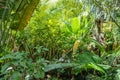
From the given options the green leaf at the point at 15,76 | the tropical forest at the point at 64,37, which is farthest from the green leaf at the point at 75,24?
the green leaf at the point at 15,76

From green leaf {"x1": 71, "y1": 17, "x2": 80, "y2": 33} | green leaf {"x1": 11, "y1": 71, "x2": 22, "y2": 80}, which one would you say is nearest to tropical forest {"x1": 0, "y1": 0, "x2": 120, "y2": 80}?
green leaf {"x1": 71, "y1": 17, "x2": 80, "y2": 33}

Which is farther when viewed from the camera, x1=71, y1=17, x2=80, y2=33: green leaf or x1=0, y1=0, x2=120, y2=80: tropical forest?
x1=71, y1=17, x2=80, y2=33: green leaf

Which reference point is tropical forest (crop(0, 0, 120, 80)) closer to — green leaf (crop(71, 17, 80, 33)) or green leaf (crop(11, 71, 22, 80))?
green leaf (crop(71, 17, 80, 33))

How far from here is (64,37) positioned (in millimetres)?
4070

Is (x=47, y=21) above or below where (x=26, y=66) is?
above

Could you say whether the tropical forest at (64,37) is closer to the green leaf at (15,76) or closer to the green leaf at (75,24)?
the green leaf at (75,24)

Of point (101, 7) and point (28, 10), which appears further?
point (101, 7)

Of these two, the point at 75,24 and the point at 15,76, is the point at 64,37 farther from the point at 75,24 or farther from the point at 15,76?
the point at 15,76

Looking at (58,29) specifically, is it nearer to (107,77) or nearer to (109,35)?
(109,35)

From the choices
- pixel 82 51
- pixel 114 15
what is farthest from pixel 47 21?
pixel 114 15

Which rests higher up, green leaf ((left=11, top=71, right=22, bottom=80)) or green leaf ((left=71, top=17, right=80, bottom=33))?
green leaf ((left=71, top=17, right=80, bottom=33))

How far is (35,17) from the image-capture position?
409 centimetres

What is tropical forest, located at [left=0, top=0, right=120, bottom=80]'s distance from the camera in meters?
3.27

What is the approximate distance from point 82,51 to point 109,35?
692 millimetres
